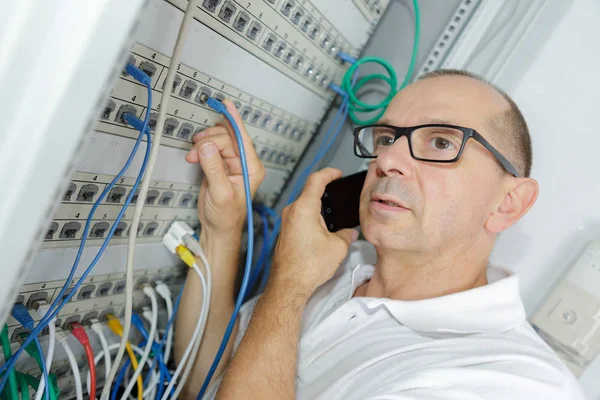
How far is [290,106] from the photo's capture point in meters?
1.23

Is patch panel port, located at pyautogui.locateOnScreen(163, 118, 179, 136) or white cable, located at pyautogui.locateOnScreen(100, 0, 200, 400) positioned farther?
patch panel port, located at pyautogui.locateOnScreen(163, 118, 179, 136)

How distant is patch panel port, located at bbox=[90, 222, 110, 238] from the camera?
2.88 feet

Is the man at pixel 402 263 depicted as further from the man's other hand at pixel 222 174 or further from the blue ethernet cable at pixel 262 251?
the blue ethernet cable at pixel 262 251

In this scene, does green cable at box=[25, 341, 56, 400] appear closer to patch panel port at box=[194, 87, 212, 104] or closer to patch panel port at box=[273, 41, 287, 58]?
patch panel port at box=[194, 87, 212, 104]

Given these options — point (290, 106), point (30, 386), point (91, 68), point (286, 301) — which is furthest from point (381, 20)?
point (30, 386)

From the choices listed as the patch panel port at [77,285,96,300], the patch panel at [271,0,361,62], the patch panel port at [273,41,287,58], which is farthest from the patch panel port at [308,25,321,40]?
the patch panel port at [77,285,96,300]

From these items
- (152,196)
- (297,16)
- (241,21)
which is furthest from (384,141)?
(152,196)

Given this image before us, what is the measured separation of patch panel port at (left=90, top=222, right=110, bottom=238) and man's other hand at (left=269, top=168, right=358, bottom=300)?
0.37m

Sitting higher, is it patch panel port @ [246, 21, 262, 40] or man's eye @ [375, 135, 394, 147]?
patch panel port @ [246, 21, 262, 40]

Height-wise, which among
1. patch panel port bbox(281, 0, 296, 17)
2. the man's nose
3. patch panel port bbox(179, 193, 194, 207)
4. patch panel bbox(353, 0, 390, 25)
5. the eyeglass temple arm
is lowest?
patch panel port bbox(179, 193, 194, 207)

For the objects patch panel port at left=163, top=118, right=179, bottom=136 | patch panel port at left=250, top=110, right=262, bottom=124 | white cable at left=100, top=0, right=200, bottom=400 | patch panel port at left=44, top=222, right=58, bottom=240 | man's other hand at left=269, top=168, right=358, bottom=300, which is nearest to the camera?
white cable at left=100, top=0, right=200, bottom=400

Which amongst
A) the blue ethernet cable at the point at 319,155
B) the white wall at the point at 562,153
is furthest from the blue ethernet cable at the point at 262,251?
the white wall at the point at 562,153

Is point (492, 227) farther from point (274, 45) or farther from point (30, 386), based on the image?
point (30, 386)

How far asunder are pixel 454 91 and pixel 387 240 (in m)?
0.40
